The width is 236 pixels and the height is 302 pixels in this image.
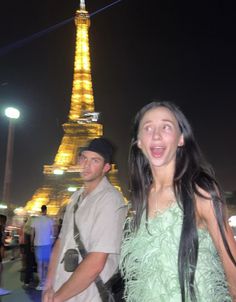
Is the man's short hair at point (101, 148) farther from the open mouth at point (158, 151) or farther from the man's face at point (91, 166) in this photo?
the open mouth at point (158, 151)

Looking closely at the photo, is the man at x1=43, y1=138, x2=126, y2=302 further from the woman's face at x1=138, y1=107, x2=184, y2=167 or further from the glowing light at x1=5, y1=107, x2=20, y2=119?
the glowing light at x1=5, y1=107, x2=20, y2=119

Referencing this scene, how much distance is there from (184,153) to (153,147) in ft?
0.55

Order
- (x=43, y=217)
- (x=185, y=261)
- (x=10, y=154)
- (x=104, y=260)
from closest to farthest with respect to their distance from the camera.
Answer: (x=185, y=261)
(x=104, y=260)
(x=43, y=217)
(x=10, y=154)

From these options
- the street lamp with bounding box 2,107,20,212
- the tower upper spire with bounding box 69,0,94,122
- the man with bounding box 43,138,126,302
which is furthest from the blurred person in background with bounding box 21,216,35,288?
the tower upper spire with bounding box 69,0,94,122

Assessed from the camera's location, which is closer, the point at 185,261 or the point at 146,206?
the point at 185,261

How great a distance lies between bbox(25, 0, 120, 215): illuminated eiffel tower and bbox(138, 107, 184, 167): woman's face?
49.8m

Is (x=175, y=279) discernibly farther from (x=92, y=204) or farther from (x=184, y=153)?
(x=92, y=204)

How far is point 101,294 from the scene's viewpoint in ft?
9.23

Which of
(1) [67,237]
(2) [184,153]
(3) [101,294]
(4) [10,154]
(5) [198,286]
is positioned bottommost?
(3) [101,294]

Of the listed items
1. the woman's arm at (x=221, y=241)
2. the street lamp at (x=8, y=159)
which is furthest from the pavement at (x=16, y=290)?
the woman's arm at (x=221, y=241)

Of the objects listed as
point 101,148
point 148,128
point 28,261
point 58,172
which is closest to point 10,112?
point 28,261

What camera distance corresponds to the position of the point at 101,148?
3.32 m

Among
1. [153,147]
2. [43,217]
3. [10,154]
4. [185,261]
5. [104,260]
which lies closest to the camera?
[185,261]

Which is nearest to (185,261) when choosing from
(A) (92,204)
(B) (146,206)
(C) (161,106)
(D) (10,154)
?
(B) (146,206)
